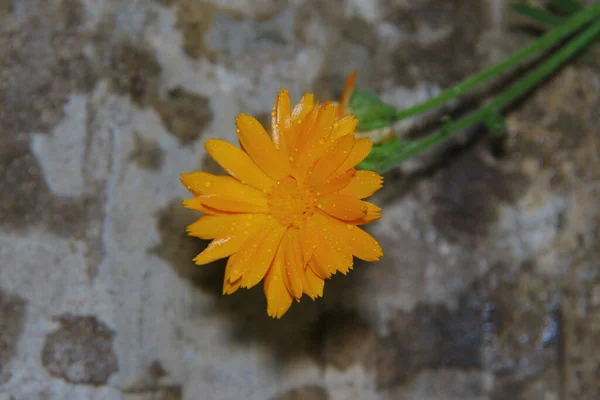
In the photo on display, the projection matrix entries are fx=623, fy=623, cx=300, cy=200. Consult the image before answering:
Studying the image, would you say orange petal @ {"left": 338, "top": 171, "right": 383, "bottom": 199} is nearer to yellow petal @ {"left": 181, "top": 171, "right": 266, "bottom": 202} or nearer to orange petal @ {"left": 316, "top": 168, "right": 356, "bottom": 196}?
orange petal @ {"left": 316, "top": 168, "right": 356, "bottom": 196}

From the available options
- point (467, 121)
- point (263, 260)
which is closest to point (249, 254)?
point (263, 260)

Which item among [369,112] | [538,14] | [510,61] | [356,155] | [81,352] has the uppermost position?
[538,14]

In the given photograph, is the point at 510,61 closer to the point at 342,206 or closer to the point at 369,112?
the point at 369,112

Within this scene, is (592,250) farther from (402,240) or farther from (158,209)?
(158,209)

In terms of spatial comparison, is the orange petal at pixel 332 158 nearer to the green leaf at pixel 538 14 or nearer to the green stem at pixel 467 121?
the green stem at pixel 467 121

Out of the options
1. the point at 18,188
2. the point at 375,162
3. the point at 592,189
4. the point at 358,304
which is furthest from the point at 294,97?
the point at 592,189

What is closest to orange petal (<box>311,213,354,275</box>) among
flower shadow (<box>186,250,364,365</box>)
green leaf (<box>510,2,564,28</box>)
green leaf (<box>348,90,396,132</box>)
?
green leaf (<box>348,90,396,132</box>)

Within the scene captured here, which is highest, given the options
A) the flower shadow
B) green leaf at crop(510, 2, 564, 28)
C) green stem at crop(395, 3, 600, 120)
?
green leaf at crop(510, 2, 564, 28)
